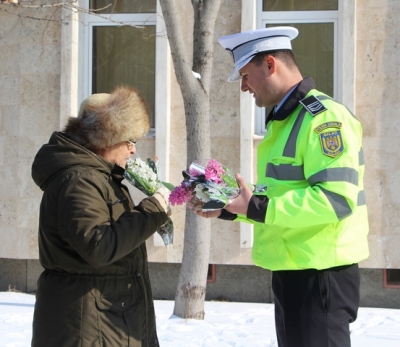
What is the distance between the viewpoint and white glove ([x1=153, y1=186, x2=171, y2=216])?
317 centimetres

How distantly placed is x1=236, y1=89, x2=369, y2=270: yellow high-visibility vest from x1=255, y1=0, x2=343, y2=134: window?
4.93 metres

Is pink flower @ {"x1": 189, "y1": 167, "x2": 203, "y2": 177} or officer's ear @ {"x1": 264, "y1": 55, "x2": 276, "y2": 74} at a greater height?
officer's ear @ {"x1": 264, "y1": 55, "x2": 276, "y2": 74}

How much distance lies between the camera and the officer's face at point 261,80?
118 inches

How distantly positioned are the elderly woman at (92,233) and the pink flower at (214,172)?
14.4 inches

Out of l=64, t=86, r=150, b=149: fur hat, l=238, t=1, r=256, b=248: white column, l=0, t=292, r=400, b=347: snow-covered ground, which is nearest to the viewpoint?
l=64, t=86, r=150, b=149: fur hat

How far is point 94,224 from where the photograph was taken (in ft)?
9.39

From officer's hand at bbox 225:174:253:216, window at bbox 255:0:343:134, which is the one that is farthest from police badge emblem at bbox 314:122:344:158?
window at bbox 255:0:343:134

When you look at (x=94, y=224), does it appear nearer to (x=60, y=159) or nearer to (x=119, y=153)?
(x=60, y=159)

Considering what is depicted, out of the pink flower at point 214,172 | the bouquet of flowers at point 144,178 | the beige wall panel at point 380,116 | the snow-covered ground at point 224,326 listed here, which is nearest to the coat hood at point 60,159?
the bouquet of flowers at point 144,178

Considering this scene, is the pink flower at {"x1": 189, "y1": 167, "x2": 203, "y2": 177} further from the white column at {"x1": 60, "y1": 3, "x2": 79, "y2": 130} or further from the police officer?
the white column at {"x1": 60, "y1": 3, "x2": 79, "y2": 130}

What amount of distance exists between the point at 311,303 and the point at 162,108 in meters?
5.04

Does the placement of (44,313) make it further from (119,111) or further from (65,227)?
(119,111)

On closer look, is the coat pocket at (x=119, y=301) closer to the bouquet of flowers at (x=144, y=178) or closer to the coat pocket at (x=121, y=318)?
the coat pocket at (x=121, y=318)

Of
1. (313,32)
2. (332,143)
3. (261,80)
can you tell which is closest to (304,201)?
(332,143)
